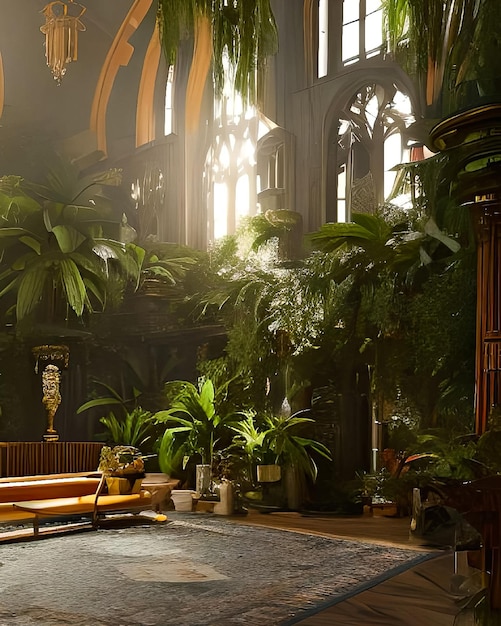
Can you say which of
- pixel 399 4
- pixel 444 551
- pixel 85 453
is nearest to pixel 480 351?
pixel 444 551

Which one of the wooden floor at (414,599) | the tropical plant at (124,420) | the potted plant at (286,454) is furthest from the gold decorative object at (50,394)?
the wooden floor at (414,599)

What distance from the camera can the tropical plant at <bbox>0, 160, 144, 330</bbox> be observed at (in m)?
7.28

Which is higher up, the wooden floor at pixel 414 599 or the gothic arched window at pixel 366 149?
the gothic arched window at pixel 366 149

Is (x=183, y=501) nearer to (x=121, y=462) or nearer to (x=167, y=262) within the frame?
(x=121, y=462)

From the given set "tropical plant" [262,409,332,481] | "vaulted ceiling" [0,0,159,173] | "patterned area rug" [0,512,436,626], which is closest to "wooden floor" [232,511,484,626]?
"patterned area rug" [0,512,436,626]

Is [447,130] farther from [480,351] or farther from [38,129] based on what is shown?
[38,129]

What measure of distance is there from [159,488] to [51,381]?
1.57 metres

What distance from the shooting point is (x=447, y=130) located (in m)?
4.08

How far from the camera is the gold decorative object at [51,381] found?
7.02 meters

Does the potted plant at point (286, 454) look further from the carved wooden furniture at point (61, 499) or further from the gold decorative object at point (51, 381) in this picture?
the gold decorative object at point (51, 381)

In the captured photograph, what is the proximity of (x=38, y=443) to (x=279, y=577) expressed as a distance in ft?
11.5

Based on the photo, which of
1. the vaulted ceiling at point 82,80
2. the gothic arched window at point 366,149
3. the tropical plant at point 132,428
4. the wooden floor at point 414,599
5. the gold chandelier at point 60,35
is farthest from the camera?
the vaulted ceiling at point 82,80

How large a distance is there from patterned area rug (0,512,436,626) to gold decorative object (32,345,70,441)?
188 centimetres

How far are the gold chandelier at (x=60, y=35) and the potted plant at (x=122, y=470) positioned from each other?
13.0 feet
